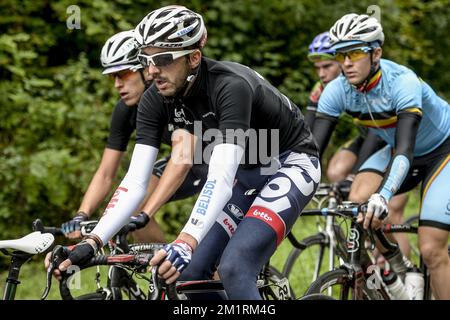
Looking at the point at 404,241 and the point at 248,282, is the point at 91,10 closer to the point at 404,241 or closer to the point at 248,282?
the point at 404,241

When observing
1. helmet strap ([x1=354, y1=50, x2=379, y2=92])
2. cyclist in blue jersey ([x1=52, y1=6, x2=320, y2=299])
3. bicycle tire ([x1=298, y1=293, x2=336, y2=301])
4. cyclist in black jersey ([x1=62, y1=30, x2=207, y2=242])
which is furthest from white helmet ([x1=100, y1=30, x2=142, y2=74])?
bicycle tire ([x1=298, y1=293, x2=336, y2=301])

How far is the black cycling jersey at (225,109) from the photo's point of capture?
4312 mm

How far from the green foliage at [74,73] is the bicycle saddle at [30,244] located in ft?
17.5

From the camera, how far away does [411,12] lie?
14.7 m

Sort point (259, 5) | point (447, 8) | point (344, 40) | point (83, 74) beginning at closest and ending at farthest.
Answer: point (344, 40)
point (83, 74)
point (259, 5)
point (447, 8)

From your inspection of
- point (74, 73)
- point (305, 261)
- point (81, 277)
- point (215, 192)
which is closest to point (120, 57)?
point (215, 192)

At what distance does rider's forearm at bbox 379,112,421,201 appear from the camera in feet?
17.8

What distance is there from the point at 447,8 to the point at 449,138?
1024cm

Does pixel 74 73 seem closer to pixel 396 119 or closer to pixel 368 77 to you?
pixel 368 77

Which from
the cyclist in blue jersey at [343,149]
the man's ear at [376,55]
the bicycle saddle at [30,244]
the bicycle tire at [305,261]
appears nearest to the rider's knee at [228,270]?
the bicycle saddle at [30,244]

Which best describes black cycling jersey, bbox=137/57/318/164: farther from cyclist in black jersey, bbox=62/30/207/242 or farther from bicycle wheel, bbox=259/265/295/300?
cyclist in black jersey, bbox=62/30/207/242

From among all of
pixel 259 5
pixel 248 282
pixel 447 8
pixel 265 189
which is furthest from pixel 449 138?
pixel 447 8

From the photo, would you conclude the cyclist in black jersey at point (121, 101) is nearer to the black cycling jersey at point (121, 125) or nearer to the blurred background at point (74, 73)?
the black cycling jersey at point (121, 125)

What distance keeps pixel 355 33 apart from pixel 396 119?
73 centimetres
